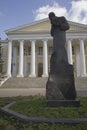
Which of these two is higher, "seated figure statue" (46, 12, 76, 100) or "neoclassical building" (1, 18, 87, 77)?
"neoclassical building" (1, 18, 87, 77)

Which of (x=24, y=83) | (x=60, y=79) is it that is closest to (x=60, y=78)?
(x=60, y=79)

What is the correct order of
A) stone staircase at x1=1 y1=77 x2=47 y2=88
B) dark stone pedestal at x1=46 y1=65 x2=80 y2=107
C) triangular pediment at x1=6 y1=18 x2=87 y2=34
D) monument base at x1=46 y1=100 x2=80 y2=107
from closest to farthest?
1. monument base at x1=46 y1=100 x2=80 y2=107
2. dark stone pedestal at x1=46 y1=65 x2=80 y2=107
3. stone staircase at x1=1 y1=77 x2=47 y2=88
4. triangular pediment at x1=6 y1=18 x2=87 y2=34

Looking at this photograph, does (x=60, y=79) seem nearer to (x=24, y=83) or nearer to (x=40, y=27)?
(x=24, y=83)

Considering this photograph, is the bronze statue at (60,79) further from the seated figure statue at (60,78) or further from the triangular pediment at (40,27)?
the triangular pediment at (40,27)

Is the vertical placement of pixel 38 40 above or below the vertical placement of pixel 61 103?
above

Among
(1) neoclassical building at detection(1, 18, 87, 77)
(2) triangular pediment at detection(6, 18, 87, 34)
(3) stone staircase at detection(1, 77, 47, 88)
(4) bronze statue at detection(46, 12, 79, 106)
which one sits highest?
(2) triangular pediment at detection(6, 18, 87, 34)

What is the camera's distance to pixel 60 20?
850 centimetres

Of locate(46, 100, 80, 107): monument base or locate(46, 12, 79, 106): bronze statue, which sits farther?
locate(46, 12, 79, 106): bronze statue

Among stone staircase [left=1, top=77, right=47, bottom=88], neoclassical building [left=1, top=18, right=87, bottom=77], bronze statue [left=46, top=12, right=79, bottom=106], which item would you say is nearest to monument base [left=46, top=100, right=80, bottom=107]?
bronze statue [left=46, top=12, right=79, bottom=106]

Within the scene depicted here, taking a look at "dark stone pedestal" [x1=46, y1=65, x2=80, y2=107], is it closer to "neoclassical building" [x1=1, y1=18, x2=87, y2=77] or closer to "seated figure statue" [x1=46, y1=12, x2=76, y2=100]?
"seated figure statue" [x1=46, y1=12, x2=76, y2=100]

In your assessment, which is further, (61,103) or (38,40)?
(38,40)

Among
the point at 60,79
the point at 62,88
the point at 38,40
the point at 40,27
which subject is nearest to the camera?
the point at 62,88

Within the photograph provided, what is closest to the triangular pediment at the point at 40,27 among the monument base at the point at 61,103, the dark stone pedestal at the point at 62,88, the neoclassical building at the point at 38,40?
the neoclassical building at the point at 38,40

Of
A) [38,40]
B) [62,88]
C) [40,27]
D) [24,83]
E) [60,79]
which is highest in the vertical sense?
[40,27]
